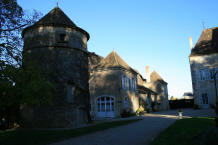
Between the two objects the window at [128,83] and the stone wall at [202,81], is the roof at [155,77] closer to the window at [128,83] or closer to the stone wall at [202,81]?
the stone wall at [202,81]

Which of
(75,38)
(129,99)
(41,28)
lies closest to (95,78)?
(129,99)

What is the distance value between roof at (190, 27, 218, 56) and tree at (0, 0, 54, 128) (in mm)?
26716

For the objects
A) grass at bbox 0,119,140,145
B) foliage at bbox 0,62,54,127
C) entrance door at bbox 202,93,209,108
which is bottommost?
grass at bbox 0,119,140,145

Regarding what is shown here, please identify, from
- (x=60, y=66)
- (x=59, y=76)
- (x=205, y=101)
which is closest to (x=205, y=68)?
(x=205, y=101)

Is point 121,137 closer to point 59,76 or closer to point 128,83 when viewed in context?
point 59,76

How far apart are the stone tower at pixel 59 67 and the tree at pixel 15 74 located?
6141mm

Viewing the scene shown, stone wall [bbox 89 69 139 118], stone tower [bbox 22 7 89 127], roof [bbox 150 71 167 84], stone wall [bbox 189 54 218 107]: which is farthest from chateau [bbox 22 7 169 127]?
roof [bbox 150 71 167 84]

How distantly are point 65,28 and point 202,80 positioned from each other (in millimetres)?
22526

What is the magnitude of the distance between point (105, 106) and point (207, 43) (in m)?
19.4

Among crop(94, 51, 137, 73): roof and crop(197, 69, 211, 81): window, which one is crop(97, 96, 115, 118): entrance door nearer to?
crop(94, 51, 137, 73): roof

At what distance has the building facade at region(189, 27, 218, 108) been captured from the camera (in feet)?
94.8

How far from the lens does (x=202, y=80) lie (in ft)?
97.6

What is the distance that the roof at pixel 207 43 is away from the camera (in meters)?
29.6

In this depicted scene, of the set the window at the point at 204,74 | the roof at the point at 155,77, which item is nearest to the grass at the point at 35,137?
the window at the point at 204,74
